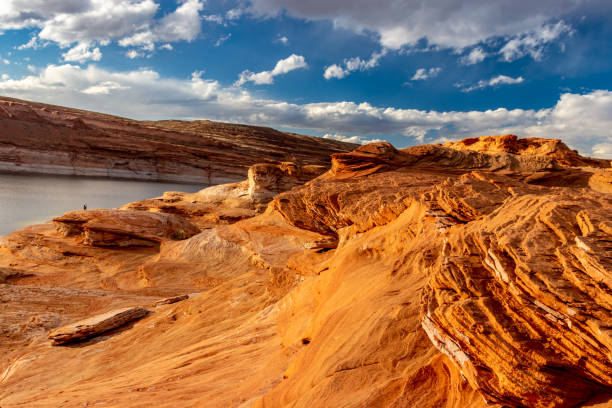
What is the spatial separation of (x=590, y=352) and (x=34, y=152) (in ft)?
164

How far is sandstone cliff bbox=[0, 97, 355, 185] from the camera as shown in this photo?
4232 centimetres

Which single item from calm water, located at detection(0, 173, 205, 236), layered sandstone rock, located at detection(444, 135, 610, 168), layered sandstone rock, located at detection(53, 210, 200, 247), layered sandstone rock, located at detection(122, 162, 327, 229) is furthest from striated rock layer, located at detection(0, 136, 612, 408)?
calm water, located at detection(0, 173, 205, 236)

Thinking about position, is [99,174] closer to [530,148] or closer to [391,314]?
[530,148]

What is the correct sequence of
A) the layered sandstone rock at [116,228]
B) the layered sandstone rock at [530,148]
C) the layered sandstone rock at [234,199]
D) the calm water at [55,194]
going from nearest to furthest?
the layered sandstone rock at [116,228]
the layered sandstone rock at [530,148]
the layered sandstone rock at [234,199]
the calm water at [55,194]

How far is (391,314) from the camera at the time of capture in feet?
11.5

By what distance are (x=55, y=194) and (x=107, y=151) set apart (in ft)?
57.7

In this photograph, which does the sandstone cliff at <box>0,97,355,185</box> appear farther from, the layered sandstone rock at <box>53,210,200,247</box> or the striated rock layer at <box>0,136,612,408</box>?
the striated rock layer at <box>0,136,612,408</box>

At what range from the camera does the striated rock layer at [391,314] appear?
2.27 metres

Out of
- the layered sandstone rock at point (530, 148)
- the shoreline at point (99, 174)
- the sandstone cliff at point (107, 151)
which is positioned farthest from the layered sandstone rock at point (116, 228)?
the sandstone cliff at point (107, 151)

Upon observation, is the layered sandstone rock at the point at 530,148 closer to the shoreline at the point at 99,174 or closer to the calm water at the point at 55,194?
the calm water at the point at 55,194

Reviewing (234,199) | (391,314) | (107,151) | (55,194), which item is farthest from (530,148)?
(107,151)

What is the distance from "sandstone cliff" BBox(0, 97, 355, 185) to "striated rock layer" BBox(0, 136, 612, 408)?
39.2 metres

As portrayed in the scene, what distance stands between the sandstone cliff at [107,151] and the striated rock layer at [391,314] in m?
39.2

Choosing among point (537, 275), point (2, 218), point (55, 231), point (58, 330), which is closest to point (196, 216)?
point (55, 231)
